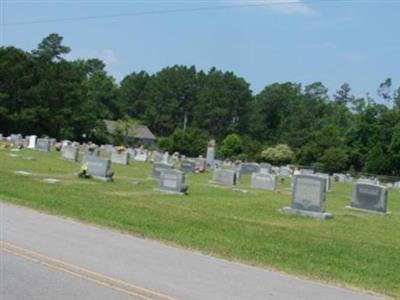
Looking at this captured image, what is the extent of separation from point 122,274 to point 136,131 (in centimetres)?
10863

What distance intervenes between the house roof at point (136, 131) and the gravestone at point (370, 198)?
83958mm

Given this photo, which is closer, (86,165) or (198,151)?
(86,165)

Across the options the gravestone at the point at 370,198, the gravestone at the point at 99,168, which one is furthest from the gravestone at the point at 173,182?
the gravestone at the point at 370,198

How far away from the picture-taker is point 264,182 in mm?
31188

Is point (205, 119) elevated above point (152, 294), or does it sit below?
above

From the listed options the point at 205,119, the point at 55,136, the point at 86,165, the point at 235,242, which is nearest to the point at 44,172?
the point at 86,165

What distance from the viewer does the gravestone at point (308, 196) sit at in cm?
2027

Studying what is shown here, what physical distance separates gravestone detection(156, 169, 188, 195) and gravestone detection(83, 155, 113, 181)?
3342 mm

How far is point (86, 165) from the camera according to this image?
26797 mm

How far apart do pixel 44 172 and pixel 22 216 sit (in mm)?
14375

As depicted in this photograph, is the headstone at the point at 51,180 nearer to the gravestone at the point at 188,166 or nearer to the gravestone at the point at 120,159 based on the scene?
the gravestone at the point at 188,166

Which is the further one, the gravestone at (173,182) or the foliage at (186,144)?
the foliage at (186,144)

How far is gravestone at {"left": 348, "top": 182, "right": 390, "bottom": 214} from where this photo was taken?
77.0 feet

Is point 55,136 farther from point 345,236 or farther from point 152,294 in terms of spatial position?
point 152,294
